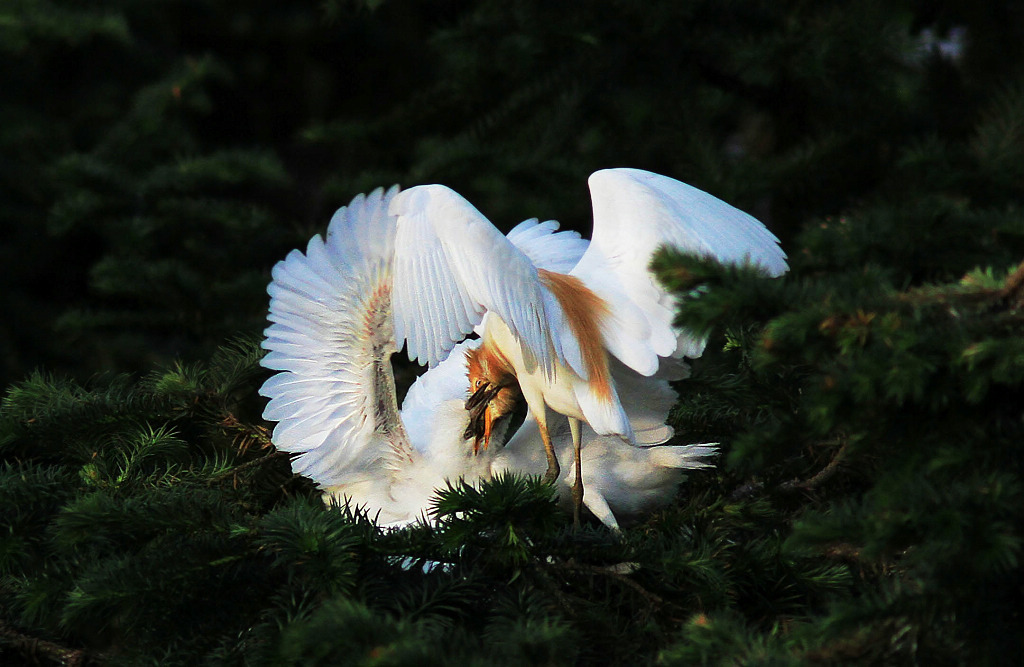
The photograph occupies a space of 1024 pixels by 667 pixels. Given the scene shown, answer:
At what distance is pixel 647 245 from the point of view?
7.39 ft

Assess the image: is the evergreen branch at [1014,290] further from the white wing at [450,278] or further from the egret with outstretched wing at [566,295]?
the white wing at [450,278]

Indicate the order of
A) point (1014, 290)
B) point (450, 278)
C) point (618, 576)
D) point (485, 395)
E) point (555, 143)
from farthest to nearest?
1. point (555, 143)
2. point (485, 395)
3. point (450, 278)
4. point (618, 576)
5. point (1014, 290)

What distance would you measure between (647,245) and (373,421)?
71 centimetres

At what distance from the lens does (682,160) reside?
3.70 meters

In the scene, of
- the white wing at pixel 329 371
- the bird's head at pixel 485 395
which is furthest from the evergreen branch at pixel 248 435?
the bird's head at pixel 485 395

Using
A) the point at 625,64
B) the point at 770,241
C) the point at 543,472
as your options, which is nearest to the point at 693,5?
the point at 625,64

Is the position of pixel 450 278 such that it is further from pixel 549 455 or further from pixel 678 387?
pixel 678 387

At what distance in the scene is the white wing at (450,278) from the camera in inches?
78.8

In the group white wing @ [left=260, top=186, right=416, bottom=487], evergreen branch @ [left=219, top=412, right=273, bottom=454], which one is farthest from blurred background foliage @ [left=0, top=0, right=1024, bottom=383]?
white wing @ [left=260, top=186, right=416, bottom=487]

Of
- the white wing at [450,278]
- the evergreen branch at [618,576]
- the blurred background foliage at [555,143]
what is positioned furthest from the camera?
the blurred background foliage at [555,143]

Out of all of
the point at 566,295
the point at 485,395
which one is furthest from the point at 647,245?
the point at 485,395

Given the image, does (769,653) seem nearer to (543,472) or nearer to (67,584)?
(67,584)

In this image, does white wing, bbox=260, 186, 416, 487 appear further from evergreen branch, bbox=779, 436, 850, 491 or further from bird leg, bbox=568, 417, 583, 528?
evergreen branch, bbox=779, 436, 850, 491

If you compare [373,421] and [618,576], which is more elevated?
[373,421]
